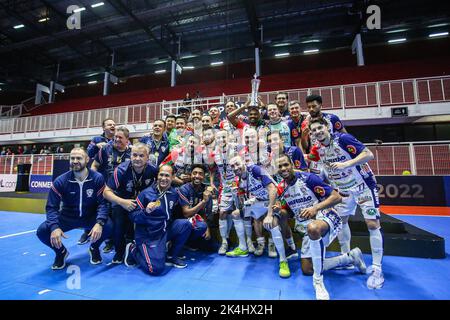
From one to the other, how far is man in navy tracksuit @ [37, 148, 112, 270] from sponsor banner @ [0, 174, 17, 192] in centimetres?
1216

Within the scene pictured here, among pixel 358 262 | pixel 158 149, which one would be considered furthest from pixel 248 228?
pixel 158 149

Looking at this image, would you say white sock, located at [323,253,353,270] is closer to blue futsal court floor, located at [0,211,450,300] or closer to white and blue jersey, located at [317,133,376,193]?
blue futsal court floor, located at [0,211,450,300]

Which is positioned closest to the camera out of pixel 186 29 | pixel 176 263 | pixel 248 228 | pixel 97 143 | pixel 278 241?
pixel 278 241

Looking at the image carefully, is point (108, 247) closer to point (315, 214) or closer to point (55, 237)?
point (55, 237)

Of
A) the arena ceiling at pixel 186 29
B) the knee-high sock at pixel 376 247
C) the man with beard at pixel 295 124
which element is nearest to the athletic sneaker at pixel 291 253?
the knee-high sock at pixel 376 247

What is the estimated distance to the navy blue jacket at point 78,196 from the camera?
3088 mm

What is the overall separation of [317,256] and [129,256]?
2.46m

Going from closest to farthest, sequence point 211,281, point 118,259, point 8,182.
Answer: point 211,281 → point 118,259 → point 8,182

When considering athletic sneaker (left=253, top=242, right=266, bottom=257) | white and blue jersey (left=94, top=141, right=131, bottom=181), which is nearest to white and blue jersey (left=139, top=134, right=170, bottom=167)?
white and blue jersey (left=94, top=141, right=131, bottom=181)

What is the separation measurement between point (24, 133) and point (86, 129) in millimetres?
6304

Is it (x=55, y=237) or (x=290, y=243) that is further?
(x=290, y=243)

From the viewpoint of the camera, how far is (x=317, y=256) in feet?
7.98
